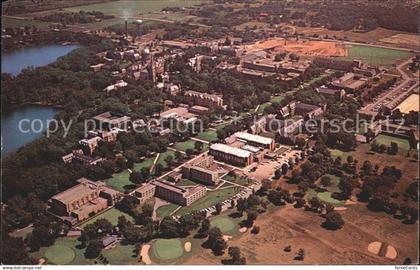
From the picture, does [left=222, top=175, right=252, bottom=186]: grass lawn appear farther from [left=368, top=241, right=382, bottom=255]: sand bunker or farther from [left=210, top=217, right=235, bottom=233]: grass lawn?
[left=368, top=241, right=382, bottom=255]: sand bunker

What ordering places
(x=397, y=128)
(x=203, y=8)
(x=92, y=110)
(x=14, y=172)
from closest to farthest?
(x=14, y=172), (x=397, y=128), (x=92, y=110), (x=203, y=8)

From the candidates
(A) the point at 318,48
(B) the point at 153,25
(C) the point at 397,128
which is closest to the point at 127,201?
(C) the point at 397,128

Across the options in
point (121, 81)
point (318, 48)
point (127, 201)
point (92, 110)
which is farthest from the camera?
point (318, 48)

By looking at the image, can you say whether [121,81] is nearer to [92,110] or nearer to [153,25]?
[92,110]


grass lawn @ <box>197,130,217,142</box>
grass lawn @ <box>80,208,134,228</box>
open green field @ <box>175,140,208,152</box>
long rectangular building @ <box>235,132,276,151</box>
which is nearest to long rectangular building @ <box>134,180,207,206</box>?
grass lawn @ <box>80,208,134,228</box>

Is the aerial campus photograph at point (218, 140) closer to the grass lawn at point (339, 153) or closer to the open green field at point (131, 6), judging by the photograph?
the grass lawn at point (339, 153)
